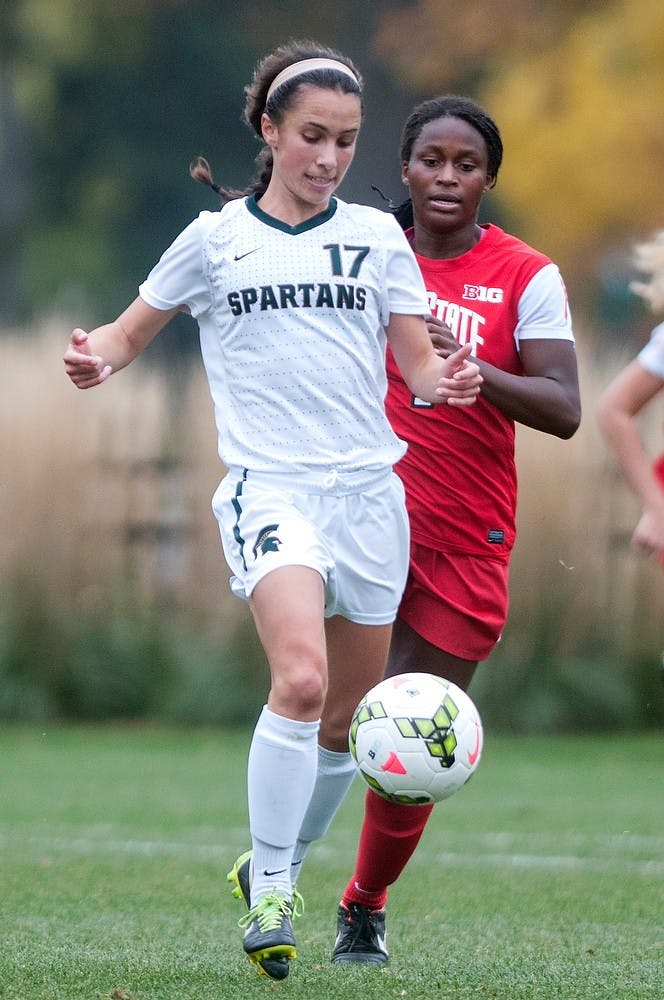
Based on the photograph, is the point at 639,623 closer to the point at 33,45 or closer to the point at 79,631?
the point at 79,631

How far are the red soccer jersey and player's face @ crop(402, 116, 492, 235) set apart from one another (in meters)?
0.13

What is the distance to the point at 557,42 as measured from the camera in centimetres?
2253

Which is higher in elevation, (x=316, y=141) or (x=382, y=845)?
(x=316, y=141)

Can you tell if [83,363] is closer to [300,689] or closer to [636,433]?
[300,689]

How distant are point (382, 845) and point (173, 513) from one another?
7016mm

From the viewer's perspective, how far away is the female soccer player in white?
4.59 m

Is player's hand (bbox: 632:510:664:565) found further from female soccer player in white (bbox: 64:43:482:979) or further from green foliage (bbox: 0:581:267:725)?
green foliage (bbox: 0:581:267:725)

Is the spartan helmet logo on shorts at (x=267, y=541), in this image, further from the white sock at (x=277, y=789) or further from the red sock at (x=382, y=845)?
the red sock at (x=382, y=845)

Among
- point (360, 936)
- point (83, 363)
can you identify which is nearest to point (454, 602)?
point (360, 936)

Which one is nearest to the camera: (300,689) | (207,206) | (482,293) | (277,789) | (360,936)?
(300,689)

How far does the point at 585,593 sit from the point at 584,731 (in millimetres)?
851

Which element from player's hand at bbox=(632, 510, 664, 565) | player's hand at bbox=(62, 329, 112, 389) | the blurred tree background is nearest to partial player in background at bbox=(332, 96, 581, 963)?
player's hand at bbox=(632, 510, 664, 565)

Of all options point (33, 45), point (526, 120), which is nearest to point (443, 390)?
point (526, 120)

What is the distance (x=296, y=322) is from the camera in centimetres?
470
